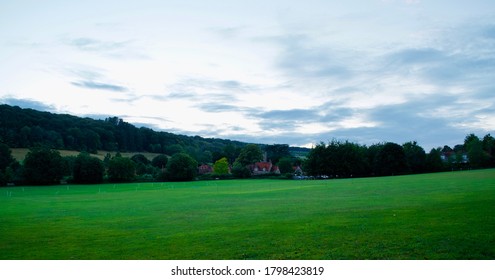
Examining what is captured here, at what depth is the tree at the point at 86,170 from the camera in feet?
310

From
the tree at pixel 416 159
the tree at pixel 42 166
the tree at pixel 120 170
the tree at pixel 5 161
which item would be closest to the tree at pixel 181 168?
the tree at pixel 120 170

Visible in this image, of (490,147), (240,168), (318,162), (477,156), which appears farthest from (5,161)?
(490,147)

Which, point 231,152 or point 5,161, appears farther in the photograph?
point 231,152

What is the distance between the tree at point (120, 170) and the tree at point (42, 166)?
12060 millimetres

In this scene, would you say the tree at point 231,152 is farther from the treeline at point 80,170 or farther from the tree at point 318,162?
the tree at point 318,162

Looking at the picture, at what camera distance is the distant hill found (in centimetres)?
9465

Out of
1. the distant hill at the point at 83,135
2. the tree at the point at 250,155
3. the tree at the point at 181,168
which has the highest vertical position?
the distant hill at the point at 83,135

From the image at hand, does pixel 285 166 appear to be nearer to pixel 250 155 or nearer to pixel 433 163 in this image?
pixel 250 155

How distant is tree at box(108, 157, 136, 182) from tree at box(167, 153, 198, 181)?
35.9 ft

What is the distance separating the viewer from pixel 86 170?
94438 millimetres

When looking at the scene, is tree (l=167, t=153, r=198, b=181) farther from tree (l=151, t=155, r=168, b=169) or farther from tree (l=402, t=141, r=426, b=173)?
tree (l=402, t=141, r=426, b=173)

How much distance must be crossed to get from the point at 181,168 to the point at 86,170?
82.0 feet

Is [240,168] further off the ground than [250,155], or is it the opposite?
[250,155]

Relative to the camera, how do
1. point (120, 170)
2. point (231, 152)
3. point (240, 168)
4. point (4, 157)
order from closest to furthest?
point (4, 157), point (120, 170), point (240, 168), point (231, 152)
